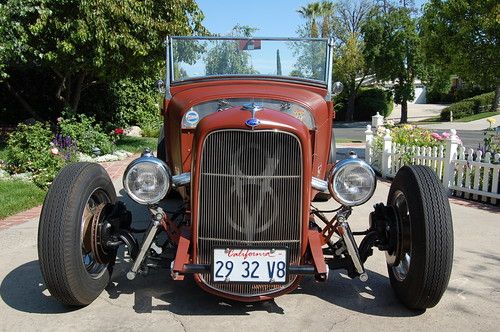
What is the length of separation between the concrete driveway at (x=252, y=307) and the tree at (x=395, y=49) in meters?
27.8

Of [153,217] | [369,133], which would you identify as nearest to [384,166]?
[369,133]

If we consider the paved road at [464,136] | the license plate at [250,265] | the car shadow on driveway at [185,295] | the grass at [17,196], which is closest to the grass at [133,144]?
the grass at [17,196]

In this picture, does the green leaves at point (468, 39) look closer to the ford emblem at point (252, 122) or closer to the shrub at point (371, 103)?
the ford emblem at point (252, 122)

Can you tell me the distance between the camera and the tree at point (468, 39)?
1085 centimetres

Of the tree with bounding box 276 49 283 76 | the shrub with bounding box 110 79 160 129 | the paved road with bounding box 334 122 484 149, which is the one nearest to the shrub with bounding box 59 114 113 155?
the shrub with bounding box 110 79 160 129

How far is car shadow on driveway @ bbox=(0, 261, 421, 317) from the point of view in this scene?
339 cm

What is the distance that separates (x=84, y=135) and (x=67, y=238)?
8200 millimetres

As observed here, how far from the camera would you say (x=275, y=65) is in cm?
489

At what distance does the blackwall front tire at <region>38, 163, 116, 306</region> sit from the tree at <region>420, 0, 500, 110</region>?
9572 millimetres

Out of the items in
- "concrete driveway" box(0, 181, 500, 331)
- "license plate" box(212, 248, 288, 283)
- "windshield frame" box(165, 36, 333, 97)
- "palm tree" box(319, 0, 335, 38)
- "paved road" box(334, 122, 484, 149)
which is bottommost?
"concrete driveway" box(0, 181, 500, 331)


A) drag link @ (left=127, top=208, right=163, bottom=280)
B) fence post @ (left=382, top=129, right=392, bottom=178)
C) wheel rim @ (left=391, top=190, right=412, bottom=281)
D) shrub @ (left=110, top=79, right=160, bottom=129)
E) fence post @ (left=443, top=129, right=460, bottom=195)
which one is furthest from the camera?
shrub @ (left=110, top=79, right=160, bottom=129)

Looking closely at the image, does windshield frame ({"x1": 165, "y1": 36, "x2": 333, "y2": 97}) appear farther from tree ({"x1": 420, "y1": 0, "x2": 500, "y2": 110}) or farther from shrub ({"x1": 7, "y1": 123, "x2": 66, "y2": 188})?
tree ({"x1": 420, "y1": 0, "x2": 500, "y2": 110})

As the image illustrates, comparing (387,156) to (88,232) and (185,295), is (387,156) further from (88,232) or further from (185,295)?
(88,232)

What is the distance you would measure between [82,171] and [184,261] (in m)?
1.00
